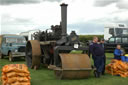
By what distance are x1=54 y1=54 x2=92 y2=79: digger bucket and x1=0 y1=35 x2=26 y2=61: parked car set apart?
22.6 ft

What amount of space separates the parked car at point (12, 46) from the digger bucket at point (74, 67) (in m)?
6.90

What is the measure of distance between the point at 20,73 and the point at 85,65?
228 cm

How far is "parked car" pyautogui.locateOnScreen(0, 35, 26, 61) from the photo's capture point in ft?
45.9

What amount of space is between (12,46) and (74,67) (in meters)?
7.93

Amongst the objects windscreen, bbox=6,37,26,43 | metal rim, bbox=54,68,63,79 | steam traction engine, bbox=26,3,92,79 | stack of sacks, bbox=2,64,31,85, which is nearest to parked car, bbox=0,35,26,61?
windscreen, bbox=6,37,26,43

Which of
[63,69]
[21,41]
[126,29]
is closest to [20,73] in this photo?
[63,69]

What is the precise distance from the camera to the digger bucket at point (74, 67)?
7191 mm

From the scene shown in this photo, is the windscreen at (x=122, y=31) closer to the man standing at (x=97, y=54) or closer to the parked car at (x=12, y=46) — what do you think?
the parked car at (x=12, y=46)

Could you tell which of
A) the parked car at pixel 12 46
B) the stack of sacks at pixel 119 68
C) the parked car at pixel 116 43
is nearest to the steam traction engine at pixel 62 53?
the stack of sacks at pixel 119 68

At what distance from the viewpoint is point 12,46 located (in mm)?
14344

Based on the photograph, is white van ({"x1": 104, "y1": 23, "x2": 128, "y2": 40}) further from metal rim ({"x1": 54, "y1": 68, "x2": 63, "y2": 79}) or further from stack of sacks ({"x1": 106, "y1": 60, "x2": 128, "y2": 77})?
metal rim ({"x1": 54, "y1": 68, "x2": 63, "y2": 79})

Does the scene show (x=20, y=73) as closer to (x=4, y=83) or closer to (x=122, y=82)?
(x=4, y=83)

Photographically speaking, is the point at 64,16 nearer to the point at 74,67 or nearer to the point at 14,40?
the point at 74,67

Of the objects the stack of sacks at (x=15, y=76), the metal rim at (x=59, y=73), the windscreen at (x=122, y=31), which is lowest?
the metal rim at (x=59, y=73)
